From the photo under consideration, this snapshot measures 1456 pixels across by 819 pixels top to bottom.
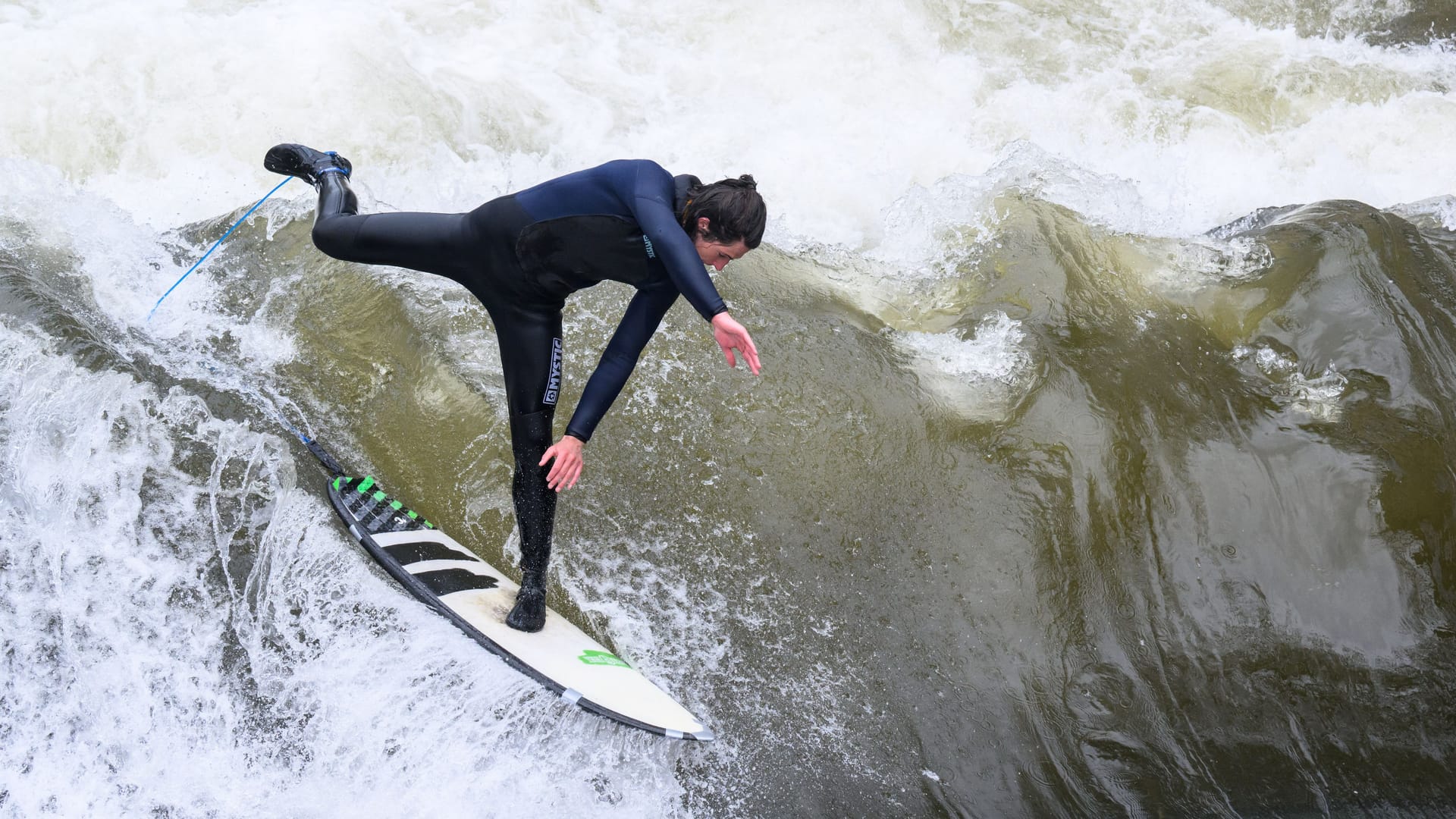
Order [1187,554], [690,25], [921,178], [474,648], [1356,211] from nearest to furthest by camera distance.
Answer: [474,648] → [1187,554] → [1356,211] → [921,178] → [690,25]

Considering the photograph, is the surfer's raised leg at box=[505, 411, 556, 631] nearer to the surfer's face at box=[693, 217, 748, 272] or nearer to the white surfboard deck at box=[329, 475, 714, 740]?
the white surfboard deck at box=[329, 475, 714, 740]

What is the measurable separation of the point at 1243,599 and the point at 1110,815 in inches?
40.3

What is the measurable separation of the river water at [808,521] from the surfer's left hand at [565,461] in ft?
2.73

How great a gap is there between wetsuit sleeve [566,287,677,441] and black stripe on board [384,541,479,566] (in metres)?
0.99

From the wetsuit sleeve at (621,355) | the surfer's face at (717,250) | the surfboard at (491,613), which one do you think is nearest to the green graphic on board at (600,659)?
the surfboard at (491,613)

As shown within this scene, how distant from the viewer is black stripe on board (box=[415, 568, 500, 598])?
367cm

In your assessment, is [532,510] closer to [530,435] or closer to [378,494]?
[530,435]

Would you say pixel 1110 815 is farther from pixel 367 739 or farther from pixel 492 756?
pixel 367 739

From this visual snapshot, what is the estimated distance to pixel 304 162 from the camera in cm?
400

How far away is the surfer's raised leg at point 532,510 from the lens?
3.46 meters

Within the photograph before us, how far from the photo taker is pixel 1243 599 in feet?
12.4

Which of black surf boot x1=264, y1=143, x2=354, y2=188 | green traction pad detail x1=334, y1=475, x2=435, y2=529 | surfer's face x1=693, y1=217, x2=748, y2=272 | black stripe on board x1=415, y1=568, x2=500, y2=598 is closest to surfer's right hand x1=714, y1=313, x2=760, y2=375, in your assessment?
surfer's face x1=693, y1=217, x2=748, y2=272

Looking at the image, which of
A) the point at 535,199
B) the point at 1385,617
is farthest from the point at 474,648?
the point at 1385,617

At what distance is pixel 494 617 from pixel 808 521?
1340mm
